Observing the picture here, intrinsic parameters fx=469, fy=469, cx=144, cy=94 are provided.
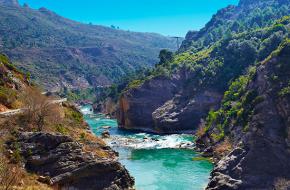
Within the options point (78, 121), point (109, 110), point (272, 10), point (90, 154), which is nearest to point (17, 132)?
point (90, 154)

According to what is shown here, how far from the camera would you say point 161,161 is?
7662 centimetres

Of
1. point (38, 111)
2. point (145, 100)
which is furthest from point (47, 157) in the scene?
point (145, 100)

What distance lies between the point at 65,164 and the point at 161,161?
1239 inches

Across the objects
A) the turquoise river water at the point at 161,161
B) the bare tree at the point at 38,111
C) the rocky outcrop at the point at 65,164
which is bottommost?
the turquoise river water at the point at 161,161

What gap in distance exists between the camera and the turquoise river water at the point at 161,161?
6138cm

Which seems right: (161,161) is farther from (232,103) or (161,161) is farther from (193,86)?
(193,86)

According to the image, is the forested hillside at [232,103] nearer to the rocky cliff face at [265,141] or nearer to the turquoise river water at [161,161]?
the rocky cliff face at [265,141]

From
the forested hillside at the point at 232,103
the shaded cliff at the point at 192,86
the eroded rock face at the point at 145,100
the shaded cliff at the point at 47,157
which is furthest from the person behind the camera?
the eroded rock face at the point at 145,100

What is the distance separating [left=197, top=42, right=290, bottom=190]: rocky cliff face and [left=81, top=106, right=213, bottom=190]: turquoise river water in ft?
14.5

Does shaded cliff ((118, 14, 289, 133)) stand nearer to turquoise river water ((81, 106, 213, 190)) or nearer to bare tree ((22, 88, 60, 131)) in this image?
turquoise river water ((81, 106, 213, 190))

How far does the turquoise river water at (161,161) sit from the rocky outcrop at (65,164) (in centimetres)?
954

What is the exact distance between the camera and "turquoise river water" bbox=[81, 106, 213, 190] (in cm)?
6138

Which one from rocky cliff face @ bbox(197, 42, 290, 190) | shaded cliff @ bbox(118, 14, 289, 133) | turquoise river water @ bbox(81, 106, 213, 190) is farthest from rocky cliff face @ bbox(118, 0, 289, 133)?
rocky cliff face @ bbox(197, 42, 290, 190)

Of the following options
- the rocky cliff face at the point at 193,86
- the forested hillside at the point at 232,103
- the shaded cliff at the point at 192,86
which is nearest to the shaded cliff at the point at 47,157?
the forested hillside at the point at 232,103
